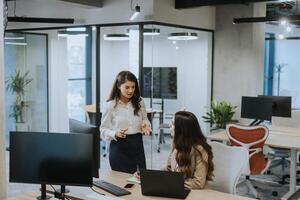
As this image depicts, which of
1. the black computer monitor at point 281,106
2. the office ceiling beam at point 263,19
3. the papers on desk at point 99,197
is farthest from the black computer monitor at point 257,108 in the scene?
the papers on desk at point 99,197

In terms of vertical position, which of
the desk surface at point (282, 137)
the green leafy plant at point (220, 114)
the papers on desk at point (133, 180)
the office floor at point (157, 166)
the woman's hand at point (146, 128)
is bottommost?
the office floor at point (157, 166)

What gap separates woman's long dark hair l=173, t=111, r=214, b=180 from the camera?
9.20 ft

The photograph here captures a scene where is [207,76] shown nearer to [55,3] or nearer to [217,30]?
[217,30]

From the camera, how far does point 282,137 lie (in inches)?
201

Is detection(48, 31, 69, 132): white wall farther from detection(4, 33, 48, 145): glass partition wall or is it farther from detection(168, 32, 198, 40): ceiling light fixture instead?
detection(168, 32, 198, 40): ceiling light fixture

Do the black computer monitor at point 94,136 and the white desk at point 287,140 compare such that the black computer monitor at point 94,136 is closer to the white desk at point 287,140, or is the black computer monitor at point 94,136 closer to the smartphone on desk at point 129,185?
the smartphone on desk at point 129,185

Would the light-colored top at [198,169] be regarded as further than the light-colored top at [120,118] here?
No

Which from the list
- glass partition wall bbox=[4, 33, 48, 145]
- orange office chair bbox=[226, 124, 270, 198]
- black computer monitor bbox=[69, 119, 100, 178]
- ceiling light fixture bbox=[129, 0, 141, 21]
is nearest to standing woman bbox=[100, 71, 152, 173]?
black computer monitor bbox=[69, 119, 100, 178]

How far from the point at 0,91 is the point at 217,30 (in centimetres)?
526

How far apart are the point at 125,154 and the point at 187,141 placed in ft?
3.00

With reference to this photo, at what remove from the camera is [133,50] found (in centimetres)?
613

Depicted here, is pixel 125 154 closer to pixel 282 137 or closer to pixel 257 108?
pixel 282 137

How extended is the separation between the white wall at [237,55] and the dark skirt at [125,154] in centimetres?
394

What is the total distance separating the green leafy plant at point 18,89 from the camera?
7332 millimetres
